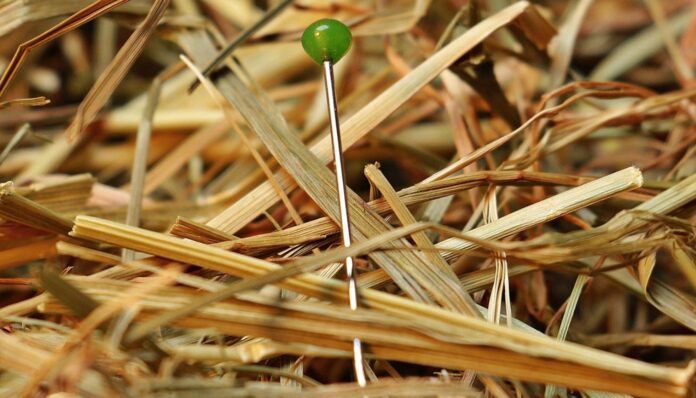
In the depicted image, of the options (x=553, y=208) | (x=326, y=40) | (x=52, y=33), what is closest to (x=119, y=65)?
(x=52, y=33)

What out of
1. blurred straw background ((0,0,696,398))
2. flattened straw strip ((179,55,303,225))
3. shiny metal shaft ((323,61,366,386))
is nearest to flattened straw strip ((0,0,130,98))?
blurred straw background ((0,0,696,398))

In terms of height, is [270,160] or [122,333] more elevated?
[270,160]

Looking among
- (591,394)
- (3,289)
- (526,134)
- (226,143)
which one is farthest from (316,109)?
(591,394)

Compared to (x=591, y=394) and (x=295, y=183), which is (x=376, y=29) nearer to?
(x=295, y=183)

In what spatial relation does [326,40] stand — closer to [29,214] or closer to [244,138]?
[244,138]

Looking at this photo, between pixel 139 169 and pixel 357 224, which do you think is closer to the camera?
pixel 357 224

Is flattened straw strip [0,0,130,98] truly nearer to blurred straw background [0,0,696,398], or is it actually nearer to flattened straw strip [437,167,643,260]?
blurred straw background [0,0,696,398]

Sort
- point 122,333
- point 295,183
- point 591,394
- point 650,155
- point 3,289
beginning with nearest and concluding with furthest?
point 122,333, point 591,394, point 295,183, point 3,289, point 650,155
